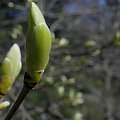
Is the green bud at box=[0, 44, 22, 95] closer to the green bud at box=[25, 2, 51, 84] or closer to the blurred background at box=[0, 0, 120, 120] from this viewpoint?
the green bud at box=[25, 2, 51, 84]

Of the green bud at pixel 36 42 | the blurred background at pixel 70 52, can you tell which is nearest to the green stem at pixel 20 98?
the green bud at pixel 36 42

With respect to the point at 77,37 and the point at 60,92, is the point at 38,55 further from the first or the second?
the point at 77,37

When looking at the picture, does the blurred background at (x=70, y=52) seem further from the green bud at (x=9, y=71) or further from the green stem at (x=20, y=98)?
→ the green stem at (x=20, y=98)

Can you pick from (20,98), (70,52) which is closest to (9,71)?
(20,98)

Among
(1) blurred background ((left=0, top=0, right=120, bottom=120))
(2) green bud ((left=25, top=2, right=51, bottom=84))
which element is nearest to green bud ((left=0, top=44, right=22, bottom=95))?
(2) green bud ((left=25, top=2, right=51, bottom=84))

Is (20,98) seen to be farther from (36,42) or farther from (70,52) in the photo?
(70,52)
